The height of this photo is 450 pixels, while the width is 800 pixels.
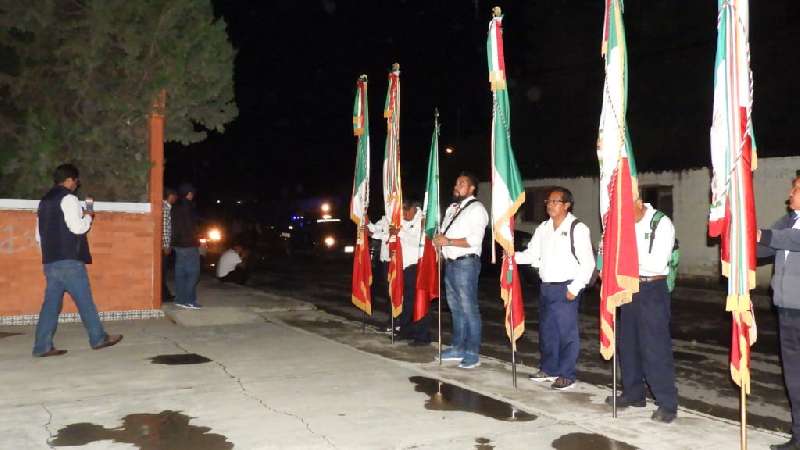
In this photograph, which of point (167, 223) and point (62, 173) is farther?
point (167, 223)

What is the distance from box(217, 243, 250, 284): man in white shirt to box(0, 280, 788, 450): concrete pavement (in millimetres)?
6823

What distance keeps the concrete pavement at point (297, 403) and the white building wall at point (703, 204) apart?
12084 mm

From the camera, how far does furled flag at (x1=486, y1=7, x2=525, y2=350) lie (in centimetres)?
679

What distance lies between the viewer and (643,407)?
19.3ft

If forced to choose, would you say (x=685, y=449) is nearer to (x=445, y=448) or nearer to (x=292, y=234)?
(x=445, y=448)

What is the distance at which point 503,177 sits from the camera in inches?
269

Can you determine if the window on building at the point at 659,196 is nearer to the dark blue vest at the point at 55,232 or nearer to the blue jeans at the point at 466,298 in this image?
the blue jeans at the point at 466,298

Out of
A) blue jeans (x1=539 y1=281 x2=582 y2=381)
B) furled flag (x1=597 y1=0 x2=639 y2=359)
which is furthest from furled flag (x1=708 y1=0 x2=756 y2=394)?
blue jeans (x1=539 y1=281 x2=582 y2=381)

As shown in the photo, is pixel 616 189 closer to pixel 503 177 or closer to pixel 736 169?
pixel 736 169

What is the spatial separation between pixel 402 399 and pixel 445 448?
133cm

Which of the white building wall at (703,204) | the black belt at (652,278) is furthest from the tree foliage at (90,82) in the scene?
the white building wall at (703,204)

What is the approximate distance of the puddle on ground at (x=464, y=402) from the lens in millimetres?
5668

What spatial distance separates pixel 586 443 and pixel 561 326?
1764mm

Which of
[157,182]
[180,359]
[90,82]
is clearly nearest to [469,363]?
[180,359]
